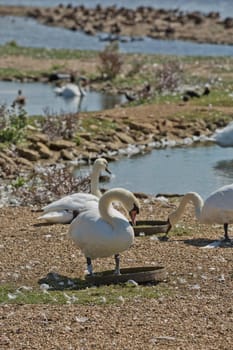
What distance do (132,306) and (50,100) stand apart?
68.4 feet

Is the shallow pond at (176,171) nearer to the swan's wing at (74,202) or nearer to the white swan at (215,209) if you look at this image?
the swan's wing at (74,202)

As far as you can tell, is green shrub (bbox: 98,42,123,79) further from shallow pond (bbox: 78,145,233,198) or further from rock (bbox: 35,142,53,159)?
rock (bbox: 35,142,53,159)

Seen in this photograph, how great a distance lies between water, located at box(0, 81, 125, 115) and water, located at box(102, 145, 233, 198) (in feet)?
16.4

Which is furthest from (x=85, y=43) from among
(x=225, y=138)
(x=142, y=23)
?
(x=225, y=138)

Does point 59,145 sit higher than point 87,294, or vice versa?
point 87,294

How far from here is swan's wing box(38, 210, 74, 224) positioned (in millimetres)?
13898

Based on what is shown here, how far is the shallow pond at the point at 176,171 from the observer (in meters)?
18.6

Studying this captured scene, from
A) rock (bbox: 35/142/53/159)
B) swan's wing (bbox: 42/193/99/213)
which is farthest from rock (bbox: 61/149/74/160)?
swan's wing (bbox: 42/193/99/213)

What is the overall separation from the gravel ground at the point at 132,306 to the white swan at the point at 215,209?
23 centimetres

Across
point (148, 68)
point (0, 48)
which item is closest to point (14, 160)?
point (148, 68)

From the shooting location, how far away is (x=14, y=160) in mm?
20578

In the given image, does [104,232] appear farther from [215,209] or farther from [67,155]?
[67,155]

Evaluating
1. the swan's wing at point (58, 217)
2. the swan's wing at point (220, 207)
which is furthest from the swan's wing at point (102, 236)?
the swan's wing at point (58, 217)

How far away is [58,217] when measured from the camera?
13.9 meters
